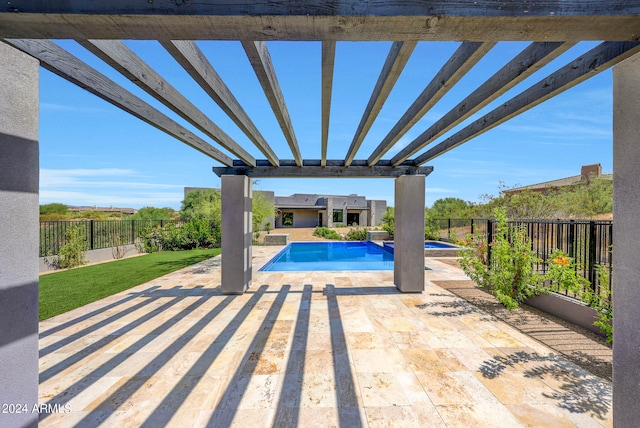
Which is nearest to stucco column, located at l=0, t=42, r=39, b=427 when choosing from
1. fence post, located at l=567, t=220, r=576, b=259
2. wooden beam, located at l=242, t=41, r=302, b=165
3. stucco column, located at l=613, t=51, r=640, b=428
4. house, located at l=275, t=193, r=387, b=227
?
wooden beam, located at l=242, t=41, r=302, b=165

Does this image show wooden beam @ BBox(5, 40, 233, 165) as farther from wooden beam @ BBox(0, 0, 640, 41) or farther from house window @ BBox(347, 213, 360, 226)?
house window @ BBox(347, 213, 360, 226)

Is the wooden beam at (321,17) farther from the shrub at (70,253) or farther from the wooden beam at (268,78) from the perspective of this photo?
the shrub at (70,253)

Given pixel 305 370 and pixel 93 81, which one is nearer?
pixel 93 81

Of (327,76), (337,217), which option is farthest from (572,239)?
(337,217)

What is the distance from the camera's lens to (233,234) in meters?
6.01

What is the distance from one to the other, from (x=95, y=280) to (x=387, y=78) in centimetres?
882

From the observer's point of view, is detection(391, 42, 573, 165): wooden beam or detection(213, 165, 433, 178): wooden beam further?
detection(213, 165, 433, 178): wooden beam

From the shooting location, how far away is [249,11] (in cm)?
129

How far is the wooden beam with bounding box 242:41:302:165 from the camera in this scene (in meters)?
1.97

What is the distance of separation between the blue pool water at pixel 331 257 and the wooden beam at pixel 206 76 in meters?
7.12

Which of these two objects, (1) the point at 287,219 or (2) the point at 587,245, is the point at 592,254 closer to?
(2) the point at 587,245

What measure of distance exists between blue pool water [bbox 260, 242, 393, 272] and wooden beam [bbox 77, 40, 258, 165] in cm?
697

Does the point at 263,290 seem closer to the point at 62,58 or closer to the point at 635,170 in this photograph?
the point at 62,58

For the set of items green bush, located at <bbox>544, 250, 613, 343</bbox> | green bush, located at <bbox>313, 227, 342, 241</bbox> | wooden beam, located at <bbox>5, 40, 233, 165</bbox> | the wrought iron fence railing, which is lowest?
green bush, located at <bbox>313, 227, 342, 241</bbox>
